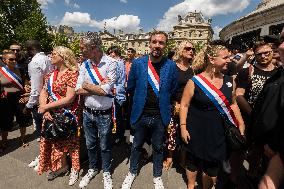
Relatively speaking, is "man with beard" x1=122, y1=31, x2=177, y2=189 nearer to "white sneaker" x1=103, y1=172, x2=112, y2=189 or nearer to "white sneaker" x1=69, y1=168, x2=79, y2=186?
"white sneaker" x1=103, y1=172, x2=112, y2=189

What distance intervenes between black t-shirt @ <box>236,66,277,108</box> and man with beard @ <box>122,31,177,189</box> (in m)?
0.97

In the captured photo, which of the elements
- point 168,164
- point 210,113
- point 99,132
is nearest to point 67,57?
point 99,132

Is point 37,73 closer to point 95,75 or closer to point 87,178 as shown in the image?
point 95,75

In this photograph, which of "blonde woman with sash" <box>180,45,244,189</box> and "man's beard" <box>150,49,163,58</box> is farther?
"man's beard" <box>150,49,163,58</box>

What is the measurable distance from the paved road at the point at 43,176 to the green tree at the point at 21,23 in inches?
1358

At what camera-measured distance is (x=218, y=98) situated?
3123 millimetres

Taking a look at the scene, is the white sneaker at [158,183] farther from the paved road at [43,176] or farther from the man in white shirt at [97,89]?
the man in white shirt at [97,89]

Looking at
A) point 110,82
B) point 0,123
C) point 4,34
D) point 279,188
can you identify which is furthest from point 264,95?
point 4,34

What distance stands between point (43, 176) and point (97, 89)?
1.91 meters

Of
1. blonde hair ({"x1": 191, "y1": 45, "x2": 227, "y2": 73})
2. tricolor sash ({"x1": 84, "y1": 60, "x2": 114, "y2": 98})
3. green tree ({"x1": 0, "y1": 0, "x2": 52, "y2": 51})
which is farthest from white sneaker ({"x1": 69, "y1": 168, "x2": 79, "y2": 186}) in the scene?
green tree ({"x1": 0, "y1": 0, "x2": 52, "y2": 51})

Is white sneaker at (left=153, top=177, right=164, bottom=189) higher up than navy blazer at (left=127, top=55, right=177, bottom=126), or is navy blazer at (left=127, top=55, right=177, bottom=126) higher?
navy blazer at (left=127, top=55, right=177, bottom=126)

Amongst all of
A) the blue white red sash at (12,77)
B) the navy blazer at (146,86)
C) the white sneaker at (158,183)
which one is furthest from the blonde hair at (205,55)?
the blue white red sash at (12,77)

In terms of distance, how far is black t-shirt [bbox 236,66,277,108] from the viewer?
11.5 feet

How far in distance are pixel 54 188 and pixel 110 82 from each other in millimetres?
1849
